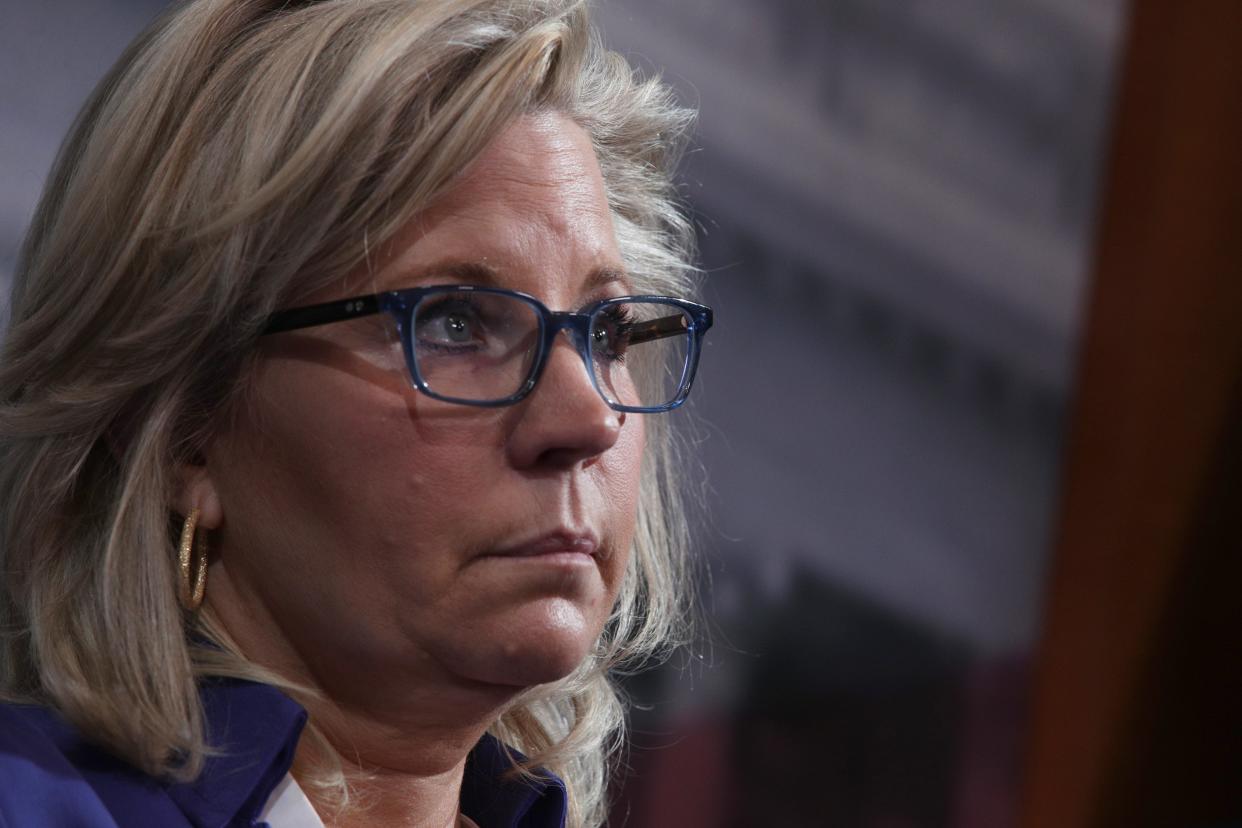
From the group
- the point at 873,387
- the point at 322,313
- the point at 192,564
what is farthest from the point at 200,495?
the point at 873,387

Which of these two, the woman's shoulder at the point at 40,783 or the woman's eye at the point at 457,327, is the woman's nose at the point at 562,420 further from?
the woman's shoulder at the point at 40,783

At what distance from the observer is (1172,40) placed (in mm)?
2510

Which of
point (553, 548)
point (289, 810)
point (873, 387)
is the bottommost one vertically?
point (289, 810)

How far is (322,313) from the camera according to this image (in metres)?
1.09

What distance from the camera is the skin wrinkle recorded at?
1.06 m

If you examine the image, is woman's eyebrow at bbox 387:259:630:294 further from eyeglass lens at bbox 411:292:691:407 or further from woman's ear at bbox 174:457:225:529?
woman's ear at bbox 174:457:225:529

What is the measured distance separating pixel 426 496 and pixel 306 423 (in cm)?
11

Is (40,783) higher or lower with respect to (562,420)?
lower

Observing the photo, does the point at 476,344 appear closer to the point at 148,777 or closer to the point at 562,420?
the point at 562,420

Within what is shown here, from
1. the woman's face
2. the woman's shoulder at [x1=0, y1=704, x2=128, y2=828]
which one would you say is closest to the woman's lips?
the woman's face

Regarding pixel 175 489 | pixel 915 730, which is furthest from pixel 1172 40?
pixel 175 489

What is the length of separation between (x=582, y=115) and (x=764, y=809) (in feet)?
4.43

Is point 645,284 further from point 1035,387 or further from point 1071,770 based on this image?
point 1071,770

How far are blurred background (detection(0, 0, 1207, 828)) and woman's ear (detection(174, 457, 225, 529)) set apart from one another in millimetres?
922
